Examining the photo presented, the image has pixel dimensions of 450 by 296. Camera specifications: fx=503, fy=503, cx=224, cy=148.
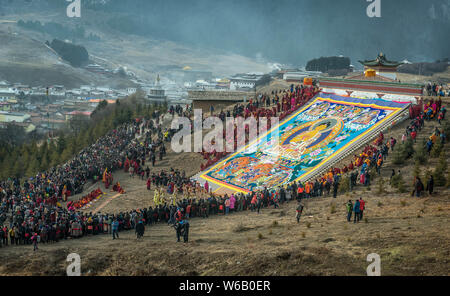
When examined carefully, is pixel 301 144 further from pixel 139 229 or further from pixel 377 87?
pixel 139 229

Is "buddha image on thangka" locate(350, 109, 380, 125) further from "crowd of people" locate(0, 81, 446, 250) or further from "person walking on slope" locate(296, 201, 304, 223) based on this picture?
"person walking on slope" locate(296, 201, 304, 223)

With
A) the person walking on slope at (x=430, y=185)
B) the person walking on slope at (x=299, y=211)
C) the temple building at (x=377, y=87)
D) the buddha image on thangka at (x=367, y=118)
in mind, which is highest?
the temple building at (x=377, y=87)

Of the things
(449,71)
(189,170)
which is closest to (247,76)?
(449,71)

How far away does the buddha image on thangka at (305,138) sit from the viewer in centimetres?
3400

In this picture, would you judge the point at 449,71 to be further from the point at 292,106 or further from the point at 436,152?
the point at 436,152

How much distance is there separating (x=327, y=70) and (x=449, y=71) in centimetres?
2343

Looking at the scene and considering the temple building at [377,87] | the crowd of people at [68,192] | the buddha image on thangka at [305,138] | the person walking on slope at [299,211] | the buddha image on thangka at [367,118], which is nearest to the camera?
the person walking on slope at [299,211]

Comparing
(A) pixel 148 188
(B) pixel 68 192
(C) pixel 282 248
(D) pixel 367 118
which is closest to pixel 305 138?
(D) pixel 367 118

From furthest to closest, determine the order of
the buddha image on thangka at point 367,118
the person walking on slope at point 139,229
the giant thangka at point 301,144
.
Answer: the buddha image on thangka at point 367,118, the giant thangka at point 301,144, the person walking on slope at point 139,229

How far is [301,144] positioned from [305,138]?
3.21 ft

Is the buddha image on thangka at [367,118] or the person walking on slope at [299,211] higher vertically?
the buddha image on thangka at [367,118]

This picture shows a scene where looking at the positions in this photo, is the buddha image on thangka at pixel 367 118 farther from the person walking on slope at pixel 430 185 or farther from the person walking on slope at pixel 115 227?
the person walking on slope at pixel 115 227

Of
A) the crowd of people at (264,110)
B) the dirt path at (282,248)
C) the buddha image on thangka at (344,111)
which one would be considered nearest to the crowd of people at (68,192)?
the dirt path at (282,248)

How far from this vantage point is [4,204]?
95.7ft
